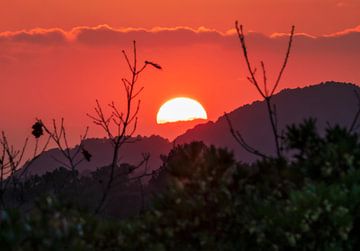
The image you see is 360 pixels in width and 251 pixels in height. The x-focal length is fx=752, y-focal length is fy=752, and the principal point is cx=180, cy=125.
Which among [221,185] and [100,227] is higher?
[221,185]

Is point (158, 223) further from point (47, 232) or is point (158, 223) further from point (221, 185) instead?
point (47, 232)

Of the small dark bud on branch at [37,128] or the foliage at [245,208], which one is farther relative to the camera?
the small dark bud on branch at [37,128]

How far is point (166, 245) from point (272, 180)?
5.30ft

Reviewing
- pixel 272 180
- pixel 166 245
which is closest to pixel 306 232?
pixel 272 180

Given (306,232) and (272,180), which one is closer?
(306,232)

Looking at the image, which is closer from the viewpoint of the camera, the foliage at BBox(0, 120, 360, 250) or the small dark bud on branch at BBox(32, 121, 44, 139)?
the foliage at BBox(0, 120, 360, 250)

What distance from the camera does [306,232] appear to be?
868 cm

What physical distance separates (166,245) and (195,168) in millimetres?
978

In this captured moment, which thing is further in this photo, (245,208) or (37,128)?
(37,128)

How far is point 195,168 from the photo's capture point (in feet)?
29.6

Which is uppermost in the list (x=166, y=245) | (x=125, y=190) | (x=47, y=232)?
(x=47, y=232)

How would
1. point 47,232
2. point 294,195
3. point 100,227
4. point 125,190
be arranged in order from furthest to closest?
1. point 125,190
2. point 100,227
3. point 294,195
4. point 47,232

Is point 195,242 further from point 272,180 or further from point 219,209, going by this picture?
point 272,180

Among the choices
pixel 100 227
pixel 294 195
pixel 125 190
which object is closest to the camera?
pixel 294 195
